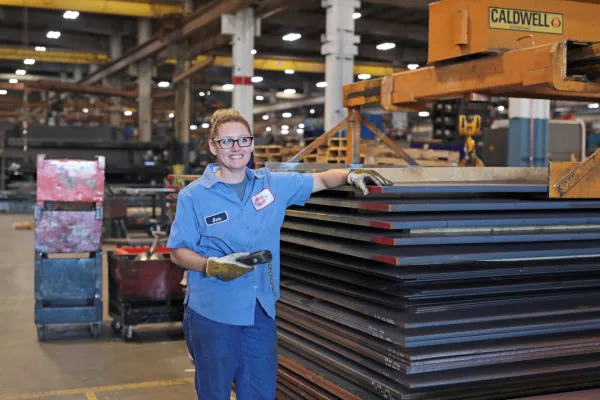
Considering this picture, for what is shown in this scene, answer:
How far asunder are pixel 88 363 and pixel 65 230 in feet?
4.07

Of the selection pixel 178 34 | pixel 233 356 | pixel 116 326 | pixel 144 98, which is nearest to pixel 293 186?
pixel 233 356

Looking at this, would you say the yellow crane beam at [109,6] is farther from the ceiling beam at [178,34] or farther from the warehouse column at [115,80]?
the warehouse column at [115,80]

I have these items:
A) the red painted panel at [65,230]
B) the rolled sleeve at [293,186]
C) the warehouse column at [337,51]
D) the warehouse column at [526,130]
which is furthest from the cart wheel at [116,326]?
the warehouse column at [526,130]

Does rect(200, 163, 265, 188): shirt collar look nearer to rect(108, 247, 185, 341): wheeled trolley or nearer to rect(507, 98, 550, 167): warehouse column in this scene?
rect(108, 247, 185, 341): wheeled trolley

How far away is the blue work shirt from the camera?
9.05ft

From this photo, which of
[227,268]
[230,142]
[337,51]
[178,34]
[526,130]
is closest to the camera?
[227,268]

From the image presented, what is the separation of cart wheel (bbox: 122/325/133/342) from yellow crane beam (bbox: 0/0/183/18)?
11.9 m

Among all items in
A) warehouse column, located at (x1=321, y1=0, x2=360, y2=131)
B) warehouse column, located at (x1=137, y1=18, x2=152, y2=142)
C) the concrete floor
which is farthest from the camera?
warehouse column, located at (x1=137, y1=18, x2=152, y2=142)

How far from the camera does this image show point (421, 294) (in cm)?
285

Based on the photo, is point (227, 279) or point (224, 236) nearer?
point (227, 279)

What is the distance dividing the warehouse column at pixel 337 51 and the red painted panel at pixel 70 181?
6119 millimetres

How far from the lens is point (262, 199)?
112 inches

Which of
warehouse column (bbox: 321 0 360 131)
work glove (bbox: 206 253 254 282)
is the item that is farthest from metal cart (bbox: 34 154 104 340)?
warehouse column (bbox: 321 0 360 131)

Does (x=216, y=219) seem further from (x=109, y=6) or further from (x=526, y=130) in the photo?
(x=109, y=6)
